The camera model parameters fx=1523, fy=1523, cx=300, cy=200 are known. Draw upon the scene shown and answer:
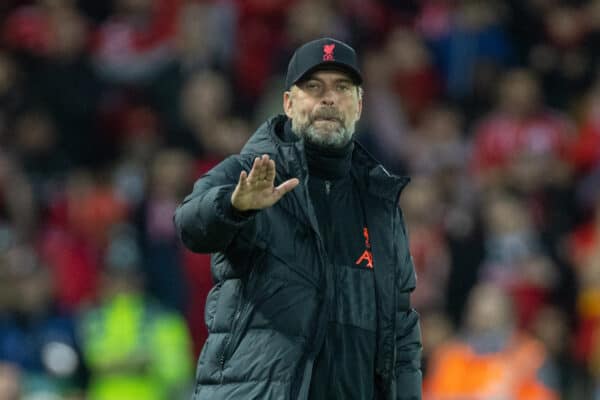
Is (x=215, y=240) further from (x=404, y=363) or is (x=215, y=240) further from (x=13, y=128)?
(x=13, y=128)

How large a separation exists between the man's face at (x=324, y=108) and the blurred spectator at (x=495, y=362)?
13.7ft

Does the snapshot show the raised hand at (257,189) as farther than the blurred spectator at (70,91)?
No

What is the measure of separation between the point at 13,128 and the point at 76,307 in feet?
5.68

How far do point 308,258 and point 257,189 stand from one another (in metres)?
0.39

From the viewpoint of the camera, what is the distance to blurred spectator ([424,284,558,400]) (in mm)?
8812

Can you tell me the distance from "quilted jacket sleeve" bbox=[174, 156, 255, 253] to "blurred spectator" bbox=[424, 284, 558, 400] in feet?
14.9

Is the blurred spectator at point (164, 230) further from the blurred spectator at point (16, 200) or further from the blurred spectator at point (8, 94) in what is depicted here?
the blurred spectator at point (8, 94)

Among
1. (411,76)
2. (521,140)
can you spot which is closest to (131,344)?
(521,140)

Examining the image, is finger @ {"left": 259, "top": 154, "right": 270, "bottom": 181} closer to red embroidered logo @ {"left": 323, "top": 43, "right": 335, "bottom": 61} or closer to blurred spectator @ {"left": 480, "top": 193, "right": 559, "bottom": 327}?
red embroidered logo @ {"left": 323, "top": 43, "right": 335, "bottom": 61}

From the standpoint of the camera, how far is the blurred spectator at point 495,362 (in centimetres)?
881

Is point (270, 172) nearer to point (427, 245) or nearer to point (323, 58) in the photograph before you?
point (323, 58)

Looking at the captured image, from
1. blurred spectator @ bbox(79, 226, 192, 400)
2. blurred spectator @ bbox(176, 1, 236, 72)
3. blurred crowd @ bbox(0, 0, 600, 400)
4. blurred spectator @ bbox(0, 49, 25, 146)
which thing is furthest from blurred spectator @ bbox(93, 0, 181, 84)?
blurred spectator @ bbox(79, 226, 192, 400)

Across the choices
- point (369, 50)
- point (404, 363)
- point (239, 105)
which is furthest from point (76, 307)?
point (404, 363)

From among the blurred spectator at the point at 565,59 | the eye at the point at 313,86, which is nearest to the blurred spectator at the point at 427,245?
the blurred spectator at the point at 565,59
